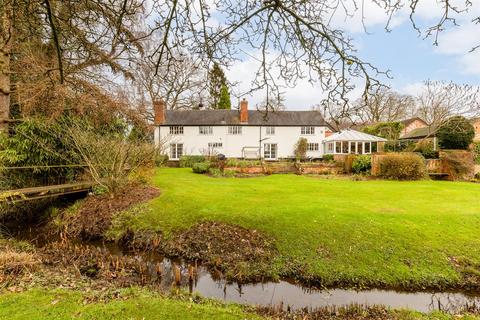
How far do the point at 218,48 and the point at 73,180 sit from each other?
1065cm

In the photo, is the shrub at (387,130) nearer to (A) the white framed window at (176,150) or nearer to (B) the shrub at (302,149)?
(B) the shrub at (302,149)

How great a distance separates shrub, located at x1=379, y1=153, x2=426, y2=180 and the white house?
1436 cm

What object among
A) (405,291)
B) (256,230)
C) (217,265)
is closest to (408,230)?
(405,291)

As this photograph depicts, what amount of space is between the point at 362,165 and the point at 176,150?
18925 millimetres

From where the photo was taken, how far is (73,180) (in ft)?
38.9

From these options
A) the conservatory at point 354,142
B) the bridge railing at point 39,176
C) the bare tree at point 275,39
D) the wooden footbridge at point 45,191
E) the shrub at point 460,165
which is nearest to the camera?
the bare tree at point 275,39

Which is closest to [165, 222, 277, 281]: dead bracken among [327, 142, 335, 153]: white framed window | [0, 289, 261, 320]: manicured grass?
[0, 289, 261, 320]: manicured grass

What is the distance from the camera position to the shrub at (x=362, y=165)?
60.8 feet

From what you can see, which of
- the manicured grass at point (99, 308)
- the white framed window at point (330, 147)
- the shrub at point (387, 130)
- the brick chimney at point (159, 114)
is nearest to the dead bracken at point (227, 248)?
the manicured grass at point (99, 308)

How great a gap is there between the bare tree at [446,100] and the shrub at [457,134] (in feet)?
4.23

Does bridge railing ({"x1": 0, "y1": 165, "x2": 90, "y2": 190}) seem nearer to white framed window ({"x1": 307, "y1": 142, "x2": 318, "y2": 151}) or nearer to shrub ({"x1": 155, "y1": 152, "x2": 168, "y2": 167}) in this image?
shrub ({"x1": 155, "y1": 152, "x2": 168, "y2": 167})

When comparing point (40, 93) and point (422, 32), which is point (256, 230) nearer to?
point (422, 32)

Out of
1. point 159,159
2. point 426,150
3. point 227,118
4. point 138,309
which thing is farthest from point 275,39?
point 227,118

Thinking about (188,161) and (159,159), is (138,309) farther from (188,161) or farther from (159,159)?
(188,161)
